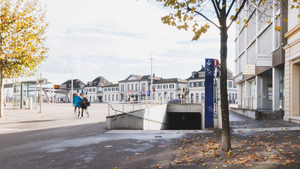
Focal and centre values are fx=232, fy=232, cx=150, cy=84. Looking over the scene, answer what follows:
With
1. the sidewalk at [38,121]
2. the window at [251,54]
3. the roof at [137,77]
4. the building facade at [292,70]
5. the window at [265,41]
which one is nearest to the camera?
the sidewalk at [38,121]

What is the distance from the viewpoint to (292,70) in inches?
541

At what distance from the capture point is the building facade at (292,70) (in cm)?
1324

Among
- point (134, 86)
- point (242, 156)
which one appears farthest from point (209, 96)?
point (134, 86)

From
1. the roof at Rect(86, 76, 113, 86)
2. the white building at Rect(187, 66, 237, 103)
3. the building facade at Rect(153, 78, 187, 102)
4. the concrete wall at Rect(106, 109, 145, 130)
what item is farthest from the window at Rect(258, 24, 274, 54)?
the roof at Rect(86, 76, 113, 86)

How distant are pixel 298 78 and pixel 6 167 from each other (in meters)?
14.8

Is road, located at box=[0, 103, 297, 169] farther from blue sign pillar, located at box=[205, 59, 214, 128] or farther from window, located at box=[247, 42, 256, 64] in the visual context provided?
window, located at box=[247, 42, 256, 64]

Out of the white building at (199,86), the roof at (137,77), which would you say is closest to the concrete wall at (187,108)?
the white building at (199,86)

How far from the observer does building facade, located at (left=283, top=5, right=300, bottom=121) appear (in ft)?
43.4

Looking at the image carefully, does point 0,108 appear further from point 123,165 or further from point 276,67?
point 276,67

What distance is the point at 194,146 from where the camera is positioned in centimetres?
686

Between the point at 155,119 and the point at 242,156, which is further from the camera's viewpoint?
the point at 155,119

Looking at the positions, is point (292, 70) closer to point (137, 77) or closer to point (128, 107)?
point (128, 107)

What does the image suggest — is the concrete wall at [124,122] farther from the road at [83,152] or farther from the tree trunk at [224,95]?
the tree trunk at [224,95]

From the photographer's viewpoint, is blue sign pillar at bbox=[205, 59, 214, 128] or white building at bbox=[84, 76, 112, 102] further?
white building at bbox=[84, 76, 112, 102]
